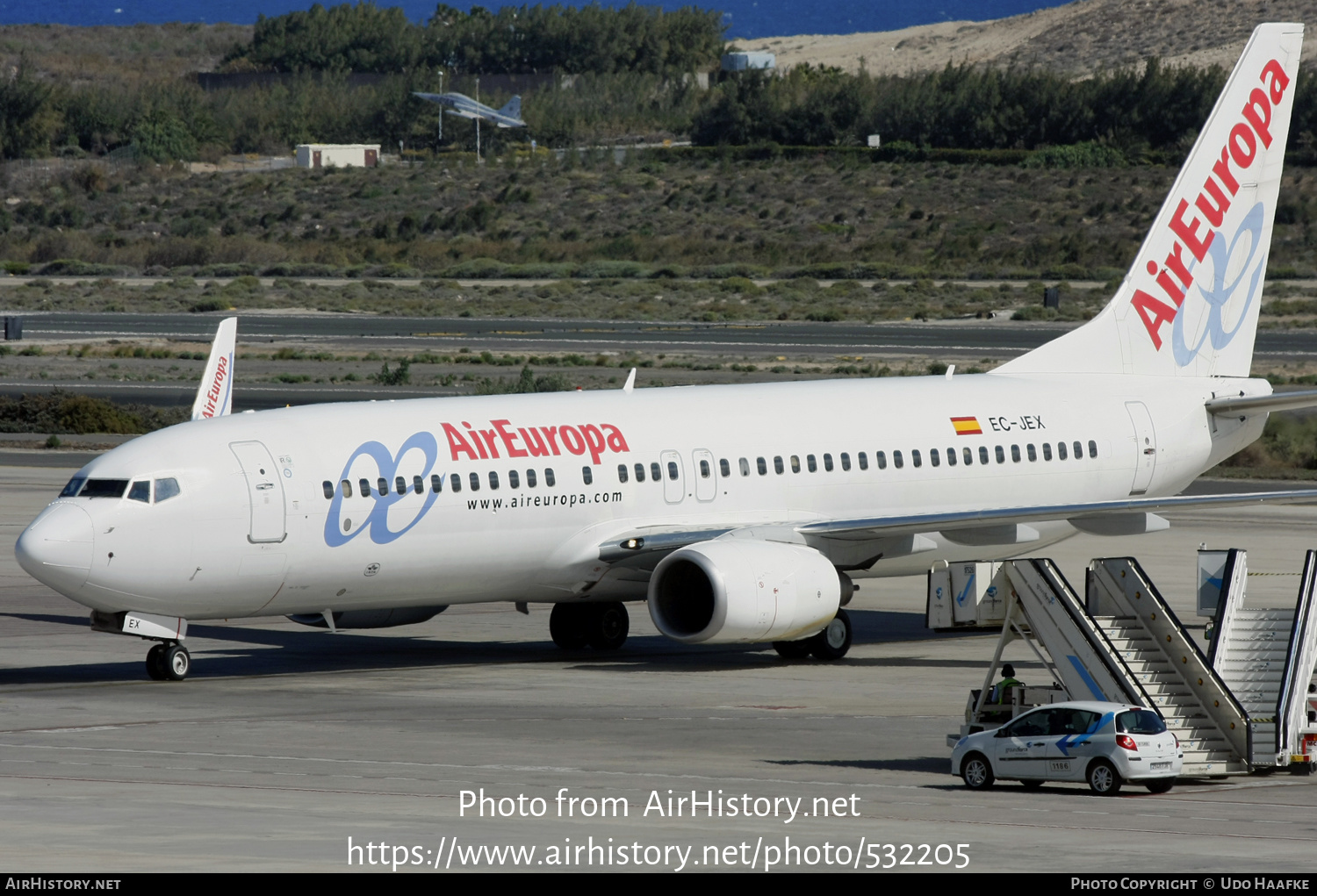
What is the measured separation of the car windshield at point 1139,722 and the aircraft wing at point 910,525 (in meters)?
10.5

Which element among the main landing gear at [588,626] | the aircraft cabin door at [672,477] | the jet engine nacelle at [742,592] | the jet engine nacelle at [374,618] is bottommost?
the main landing gear at [588,626]

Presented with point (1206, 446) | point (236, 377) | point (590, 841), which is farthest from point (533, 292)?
point (590, 841)

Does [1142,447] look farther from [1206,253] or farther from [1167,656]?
[1167,656]

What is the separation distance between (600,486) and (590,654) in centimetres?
341

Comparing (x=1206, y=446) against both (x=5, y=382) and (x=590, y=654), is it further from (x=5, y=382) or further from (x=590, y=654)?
(x=5, y=382)

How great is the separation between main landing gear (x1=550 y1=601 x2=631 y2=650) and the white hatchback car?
13226mm

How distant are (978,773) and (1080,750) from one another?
45.3 inches

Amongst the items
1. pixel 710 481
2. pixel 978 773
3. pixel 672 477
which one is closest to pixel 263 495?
pixel 672 477

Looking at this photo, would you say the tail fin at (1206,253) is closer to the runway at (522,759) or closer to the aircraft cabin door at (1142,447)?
the aircraft cabin door at (1142,447)

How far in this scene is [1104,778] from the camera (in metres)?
21.3

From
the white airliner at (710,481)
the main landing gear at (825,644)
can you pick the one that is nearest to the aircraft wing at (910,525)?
the white airliner at (710,481)

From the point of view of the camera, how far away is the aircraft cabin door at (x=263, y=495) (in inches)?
1148

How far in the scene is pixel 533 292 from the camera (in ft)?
Answer: 452

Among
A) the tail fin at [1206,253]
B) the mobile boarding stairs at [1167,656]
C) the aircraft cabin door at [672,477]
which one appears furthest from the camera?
the tail fin at [1206,253]
